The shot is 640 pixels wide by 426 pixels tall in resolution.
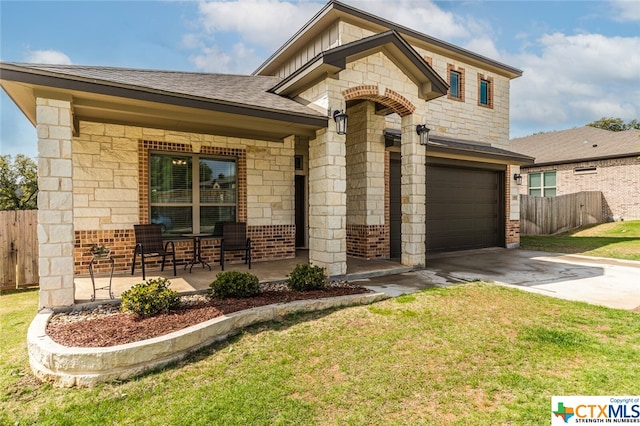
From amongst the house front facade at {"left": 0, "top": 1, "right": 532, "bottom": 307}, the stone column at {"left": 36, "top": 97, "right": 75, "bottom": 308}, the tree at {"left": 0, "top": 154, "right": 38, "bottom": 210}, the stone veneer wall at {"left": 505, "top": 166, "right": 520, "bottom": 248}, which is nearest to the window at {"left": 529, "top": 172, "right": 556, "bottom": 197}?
the stone veneer wall at {"left": 505, "top": 166, "right": 520, "bottom": 248}

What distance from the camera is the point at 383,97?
23.0 feet

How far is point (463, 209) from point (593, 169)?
12.3 m

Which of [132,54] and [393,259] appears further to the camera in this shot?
[132,54]

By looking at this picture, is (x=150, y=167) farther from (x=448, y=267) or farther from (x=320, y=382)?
(x=448, y=267)

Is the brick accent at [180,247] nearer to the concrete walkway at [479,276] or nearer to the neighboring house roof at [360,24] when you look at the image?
the concrete walkway at [479,276]

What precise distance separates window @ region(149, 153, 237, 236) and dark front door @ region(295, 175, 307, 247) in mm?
2668

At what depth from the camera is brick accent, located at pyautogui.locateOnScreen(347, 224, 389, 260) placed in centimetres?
833

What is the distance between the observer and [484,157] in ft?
34.0

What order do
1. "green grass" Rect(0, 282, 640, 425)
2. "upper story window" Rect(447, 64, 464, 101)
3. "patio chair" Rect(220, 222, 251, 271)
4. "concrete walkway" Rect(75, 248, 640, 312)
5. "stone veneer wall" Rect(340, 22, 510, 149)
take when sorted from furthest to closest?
1. "upper story window" Rect(447, 64, 464, 101)
2. "stone veneer wall" Rect(340, 22, 510, 149)
3. "patio chair" Rect(220, 222, 251, 271)
4. "concrete walkway" Rect(75, 248, 640, 312)
5. "green grass" Rect(0, 282, 640, 425)

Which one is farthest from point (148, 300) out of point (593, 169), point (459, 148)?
point (593, 169)

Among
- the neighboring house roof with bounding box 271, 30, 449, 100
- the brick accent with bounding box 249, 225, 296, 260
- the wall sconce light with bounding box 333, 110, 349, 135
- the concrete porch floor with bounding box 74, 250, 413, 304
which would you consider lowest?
the concrete porch floor with bounding box 74, 250, 413, 304

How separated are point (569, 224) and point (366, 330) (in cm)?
1715

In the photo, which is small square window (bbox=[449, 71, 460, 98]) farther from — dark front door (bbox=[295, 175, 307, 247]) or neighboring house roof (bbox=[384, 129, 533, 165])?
dark front door (bbox=[295, 175, 307, 247])

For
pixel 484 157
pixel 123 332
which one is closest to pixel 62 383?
pixel 123 332
